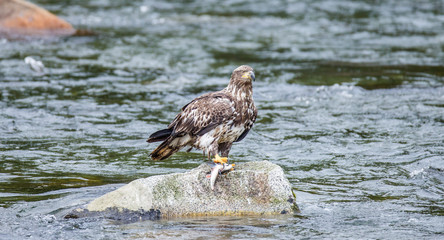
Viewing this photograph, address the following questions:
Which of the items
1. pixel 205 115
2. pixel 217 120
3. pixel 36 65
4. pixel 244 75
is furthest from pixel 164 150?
pixel 36 65

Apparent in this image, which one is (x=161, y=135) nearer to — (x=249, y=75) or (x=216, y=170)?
(x=216, y=170)

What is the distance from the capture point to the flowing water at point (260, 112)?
6.75 m

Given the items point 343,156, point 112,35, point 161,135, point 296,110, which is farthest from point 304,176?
point 112,35

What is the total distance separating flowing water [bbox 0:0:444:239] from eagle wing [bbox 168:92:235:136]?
1040 mm

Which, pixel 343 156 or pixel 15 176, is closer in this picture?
pixel 15 176

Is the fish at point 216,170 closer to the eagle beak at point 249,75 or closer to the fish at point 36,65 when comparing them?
the eagle beak at point 249,75

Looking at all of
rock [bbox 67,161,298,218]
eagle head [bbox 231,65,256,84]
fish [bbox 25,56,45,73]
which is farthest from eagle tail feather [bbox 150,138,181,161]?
fish [bbox 25,56,45,73]

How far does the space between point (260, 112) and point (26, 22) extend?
8.62 meters

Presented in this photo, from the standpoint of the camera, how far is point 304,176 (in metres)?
8.39

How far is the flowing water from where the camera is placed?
22.1 feet

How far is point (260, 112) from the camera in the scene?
11.6 meters

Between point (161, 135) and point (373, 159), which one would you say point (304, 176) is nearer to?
point (373, 159)

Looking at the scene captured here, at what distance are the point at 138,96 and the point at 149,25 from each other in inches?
288

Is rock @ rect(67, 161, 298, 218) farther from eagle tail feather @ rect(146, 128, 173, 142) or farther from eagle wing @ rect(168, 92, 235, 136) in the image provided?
eagle tail feather @ rect(146, 128, 173, 142)
